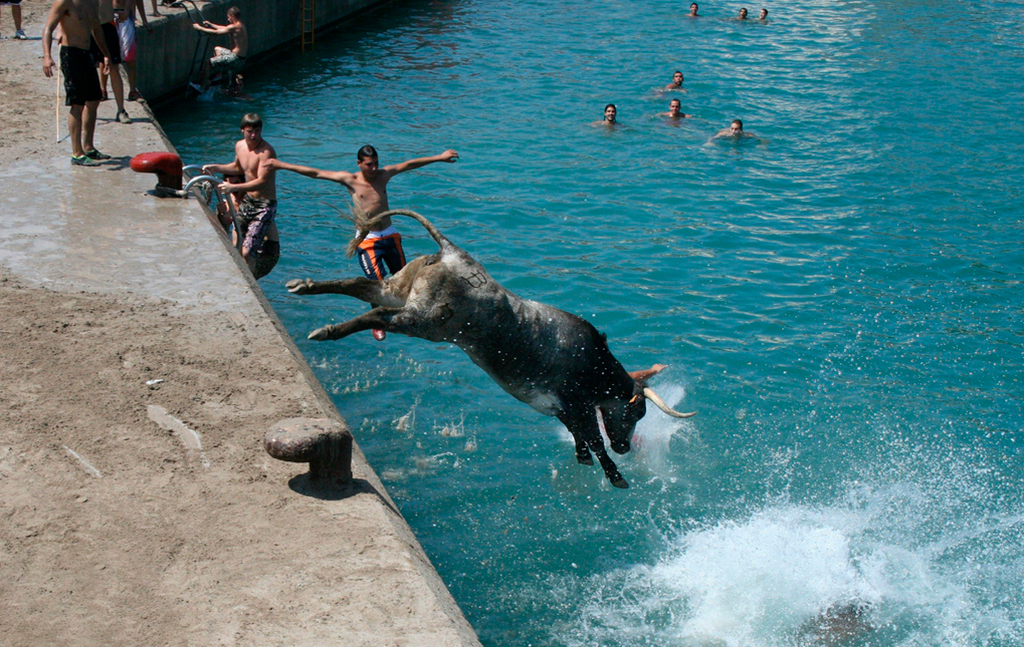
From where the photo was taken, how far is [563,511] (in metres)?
9.38

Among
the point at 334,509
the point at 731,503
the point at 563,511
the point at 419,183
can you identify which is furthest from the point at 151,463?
the point at 419,183

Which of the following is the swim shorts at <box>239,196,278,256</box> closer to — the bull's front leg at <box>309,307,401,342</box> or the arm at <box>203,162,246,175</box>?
the arm at <box>203,162,246,175</box>

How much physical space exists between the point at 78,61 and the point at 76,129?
0.75m

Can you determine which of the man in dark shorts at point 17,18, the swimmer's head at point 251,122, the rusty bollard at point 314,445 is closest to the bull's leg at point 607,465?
the rusty bollard at point 314,445

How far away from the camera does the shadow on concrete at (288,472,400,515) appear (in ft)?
19.0

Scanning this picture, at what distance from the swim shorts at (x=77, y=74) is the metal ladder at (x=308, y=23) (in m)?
17.5

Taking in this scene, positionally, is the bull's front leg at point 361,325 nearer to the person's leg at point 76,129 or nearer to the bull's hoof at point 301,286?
the bull's hoof at point 301,286

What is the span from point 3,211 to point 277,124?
11.6 metres

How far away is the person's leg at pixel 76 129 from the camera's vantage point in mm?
10633

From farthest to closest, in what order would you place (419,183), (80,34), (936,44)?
(936,44), (419,183), (80,34)

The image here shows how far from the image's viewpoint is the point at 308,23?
91.1ft

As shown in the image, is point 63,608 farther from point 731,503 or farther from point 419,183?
point 419,183

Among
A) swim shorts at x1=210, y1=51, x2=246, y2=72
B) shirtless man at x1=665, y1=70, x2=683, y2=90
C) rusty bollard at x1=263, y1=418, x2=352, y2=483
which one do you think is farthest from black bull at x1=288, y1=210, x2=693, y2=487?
shirtless man at x1=665, y1=70, x2=683, y2=90

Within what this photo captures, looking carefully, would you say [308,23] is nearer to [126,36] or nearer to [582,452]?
[126,36]
